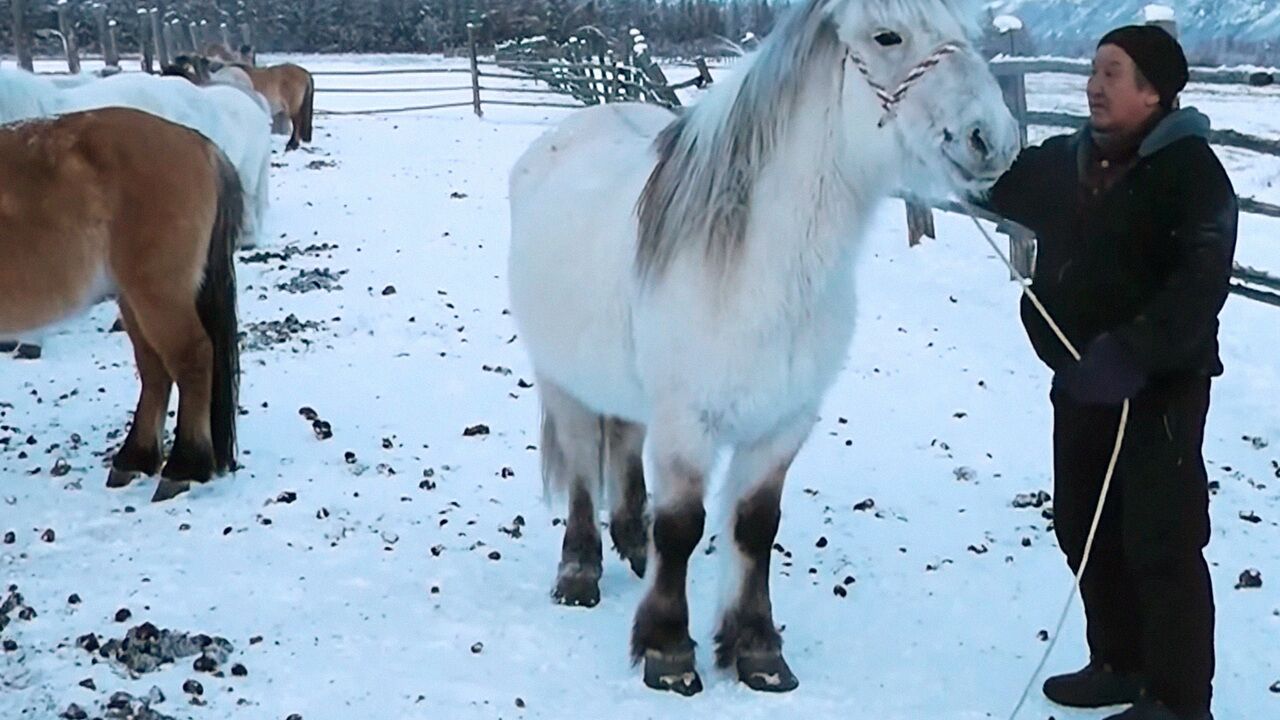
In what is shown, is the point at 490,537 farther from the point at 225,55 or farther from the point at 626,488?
the point at 225,55

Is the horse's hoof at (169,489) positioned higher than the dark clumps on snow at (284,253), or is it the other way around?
the horse's hoof at (169,489)

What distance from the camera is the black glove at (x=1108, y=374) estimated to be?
2.64 metres

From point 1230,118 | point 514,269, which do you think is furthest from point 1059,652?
point 1230,118

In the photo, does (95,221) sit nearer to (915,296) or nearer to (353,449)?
(353,449)

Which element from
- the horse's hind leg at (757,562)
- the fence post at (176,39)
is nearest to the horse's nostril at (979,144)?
the horse's hind leg at (757,562)

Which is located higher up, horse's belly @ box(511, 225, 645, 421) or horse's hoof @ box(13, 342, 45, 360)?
horse's belly @ box(511, 225, 645, 421)

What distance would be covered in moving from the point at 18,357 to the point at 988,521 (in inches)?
189

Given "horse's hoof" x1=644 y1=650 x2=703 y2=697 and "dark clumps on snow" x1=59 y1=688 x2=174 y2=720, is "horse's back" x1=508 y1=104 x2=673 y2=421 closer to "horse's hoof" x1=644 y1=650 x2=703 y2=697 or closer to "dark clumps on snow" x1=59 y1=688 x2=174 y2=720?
"horse's hoof" x1=644 y1=650 x2=703 y2=697

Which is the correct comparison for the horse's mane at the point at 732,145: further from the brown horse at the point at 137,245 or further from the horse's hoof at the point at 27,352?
the horse's hoof at the point at 27,352

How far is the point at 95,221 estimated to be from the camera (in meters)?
4.40

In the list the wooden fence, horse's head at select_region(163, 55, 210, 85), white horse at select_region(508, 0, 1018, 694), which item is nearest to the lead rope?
white horse at select_region(508, 0, 1018, 694)

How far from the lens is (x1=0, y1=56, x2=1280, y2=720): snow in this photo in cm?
319

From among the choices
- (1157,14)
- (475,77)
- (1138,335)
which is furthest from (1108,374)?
(475,77)

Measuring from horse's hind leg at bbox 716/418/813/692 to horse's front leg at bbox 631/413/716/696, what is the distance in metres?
0.12
